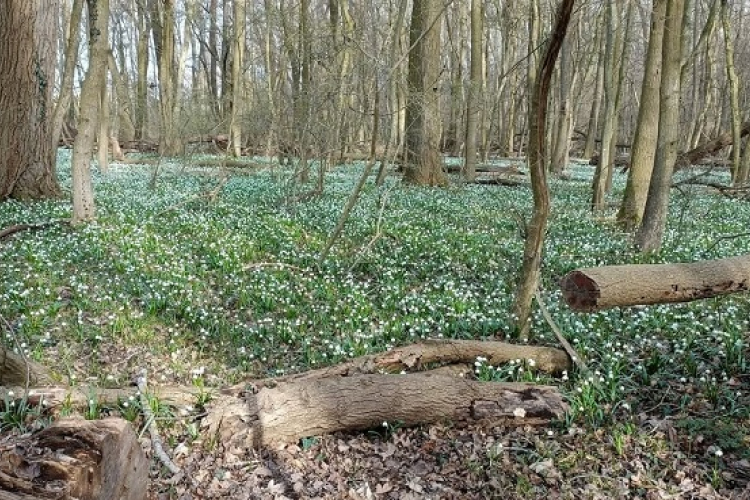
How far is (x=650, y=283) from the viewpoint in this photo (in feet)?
15.3

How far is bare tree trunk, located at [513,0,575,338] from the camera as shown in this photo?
4750 millimetres

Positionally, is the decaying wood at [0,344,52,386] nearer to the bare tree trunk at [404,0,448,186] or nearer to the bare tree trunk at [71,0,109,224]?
the bare tree trunk at [71,0,109,224]

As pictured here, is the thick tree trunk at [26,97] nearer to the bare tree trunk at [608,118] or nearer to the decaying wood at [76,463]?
the decaying wood at [76,463]

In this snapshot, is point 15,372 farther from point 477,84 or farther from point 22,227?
point 477,84

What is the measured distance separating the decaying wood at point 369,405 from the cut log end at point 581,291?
27.6 inches

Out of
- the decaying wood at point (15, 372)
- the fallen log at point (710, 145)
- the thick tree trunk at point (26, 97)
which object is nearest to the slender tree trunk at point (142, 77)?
the thick tree trunk at point (26, 97)

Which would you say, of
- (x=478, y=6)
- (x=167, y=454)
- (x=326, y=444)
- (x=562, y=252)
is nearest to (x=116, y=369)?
(x=167, y=454)

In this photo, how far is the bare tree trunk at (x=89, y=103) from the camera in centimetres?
878

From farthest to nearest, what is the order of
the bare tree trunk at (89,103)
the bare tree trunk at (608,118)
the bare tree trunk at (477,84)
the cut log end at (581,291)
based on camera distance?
the bare tree trunk at (477,84) < the bare tree trunk at (608,118) < the bare tree trunk at (89,103) < the cut log end at (581,291)

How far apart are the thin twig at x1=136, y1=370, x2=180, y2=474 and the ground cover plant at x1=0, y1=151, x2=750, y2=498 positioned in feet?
0.24

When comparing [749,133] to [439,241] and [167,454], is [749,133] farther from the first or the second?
[167,454]

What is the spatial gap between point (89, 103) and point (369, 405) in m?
7.08

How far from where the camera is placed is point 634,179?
34.4 ft

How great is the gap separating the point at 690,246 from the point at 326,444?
694cm
